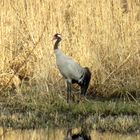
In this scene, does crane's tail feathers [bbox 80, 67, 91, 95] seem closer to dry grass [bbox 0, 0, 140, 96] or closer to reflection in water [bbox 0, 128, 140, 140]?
dry grass [bbox 0, 0, 140, 96]

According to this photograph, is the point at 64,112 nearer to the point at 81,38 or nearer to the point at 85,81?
the point at 85,81

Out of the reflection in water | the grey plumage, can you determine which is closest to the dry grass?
the grey plumage

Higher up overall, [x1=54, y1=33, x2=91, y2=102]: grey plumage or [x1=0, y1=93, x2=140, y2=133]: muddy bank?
[x1=54, y1=33, x2=91, y2=102]: grey plumage

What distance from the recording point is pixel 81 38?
10633 mm

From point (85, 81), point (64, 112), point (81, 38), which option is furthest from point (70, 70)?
point (81, 38)

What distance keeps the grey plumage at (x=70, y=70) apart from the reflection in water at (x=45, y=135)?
1562mm

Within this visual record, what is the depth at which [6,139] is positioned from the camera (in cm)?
749

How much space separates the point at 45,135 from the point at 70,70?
1.91 m

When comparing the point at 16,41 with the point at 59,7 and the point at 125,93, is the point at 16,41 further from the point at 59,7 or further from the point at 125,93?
the point at 125,93

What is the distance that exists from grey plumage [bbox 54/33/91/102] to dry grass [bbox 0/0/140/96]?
320mm

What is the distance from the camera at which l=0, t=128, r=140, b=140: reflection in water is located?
297 inches

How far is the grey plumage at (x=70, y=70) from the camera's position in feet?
30.8

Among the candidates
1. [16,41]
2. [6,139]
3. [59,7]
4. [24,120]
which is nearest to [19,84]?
[16,41]

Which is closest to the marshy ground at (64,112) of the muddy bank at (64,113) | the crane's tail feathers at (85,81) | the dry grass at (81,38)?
the muddy bank at (64,113)
